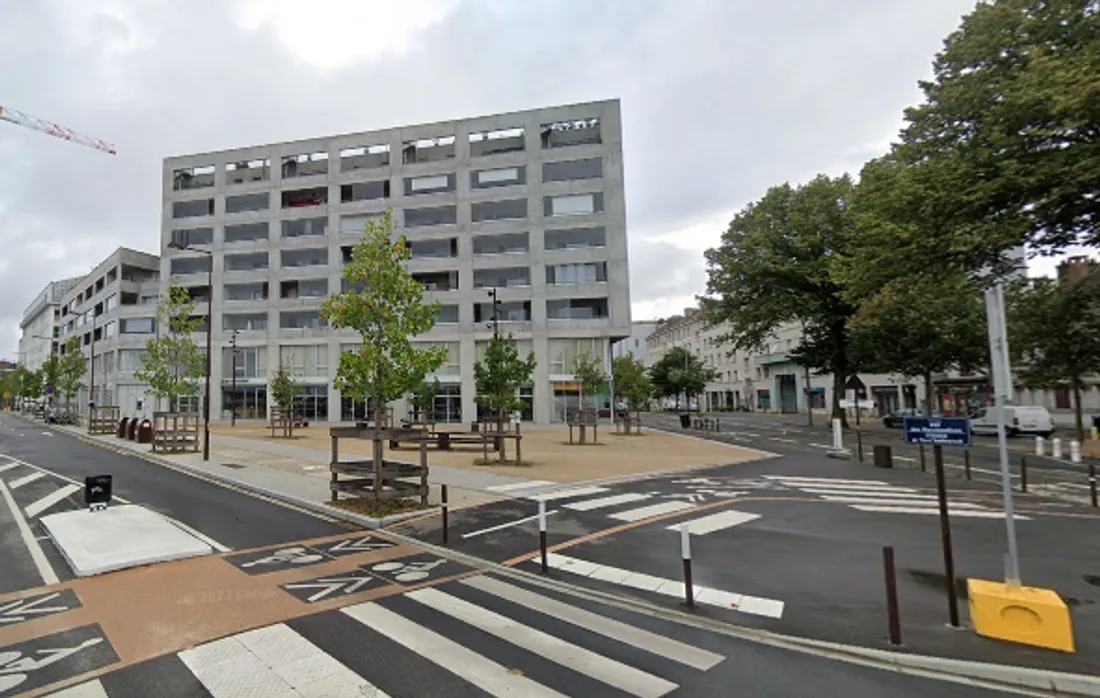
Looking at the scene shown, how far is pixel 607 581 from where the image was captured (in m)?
7.14

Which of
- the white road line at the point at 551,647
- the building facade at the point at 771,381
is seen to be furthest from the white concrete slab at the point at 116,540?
the building facade at the point at 771,381

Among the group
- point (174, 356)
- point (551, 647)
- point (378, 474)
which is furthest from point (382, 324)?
point (174, 356)

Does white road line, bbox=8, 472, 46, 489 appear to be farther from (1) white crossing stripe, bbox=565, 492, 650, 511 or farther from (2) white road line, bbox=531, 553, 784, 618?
(2) white road line, bbox=531, 553, 784, 618

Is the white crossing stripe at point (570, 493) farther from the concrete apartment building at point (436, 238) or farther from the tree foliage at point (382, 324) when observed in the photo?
the concrete apartment building at point (436, 238)

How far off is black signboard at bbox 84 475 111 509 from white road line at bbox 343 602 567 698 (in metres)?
7.97

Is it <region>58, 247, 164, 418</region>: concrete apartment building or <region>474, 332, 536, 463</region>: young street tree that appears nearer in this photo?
<region>474, 332, 536, 463</region>: young street tree

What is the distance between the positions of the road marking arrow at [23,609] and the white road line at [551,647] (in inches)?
156

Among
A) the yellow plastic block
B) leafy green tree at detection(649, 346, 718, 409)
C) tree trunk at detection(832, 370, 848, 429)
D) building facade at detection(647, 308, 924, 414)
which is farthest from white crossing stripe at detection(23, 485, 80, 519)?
leafy green tree at detection(649, 346, 718, 409)

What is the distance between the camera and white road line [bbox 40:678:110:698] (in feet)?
14.2

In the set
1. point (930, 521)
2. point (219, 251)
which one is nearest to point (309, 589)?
point (930, 521)

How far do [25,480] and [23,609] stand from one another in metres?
13.3

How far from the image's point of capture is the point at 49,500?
12656 millimetres

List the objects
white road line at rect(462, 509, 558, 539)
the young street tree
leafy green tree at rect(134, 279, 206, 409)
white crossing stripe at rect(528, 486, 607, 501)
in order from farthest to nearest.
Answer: leafy green tree at rect(134, 279, 206, 409) → the young street tree → white crossing stripe at rect(528, 486, 607, 501) → white road line at rect(462, 509, 558, 539)

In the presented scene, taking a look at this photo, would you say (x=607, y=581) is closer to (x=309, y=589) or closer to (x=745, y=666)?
(x=745, y=666)
